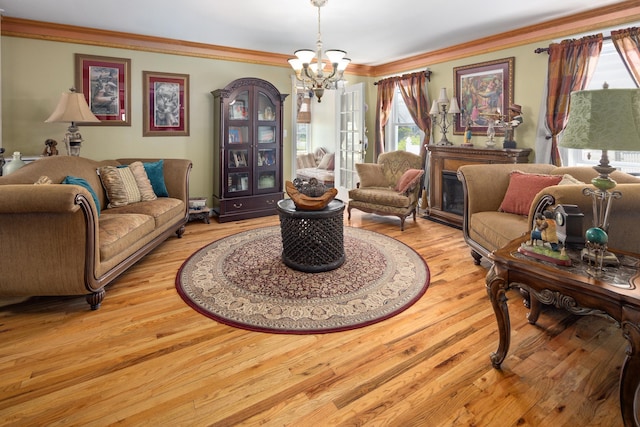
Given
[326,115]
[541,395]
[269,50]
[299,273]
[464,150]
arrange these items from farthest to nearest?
Result: [326,115] → [269,50] → [464,150] → [299,273] → [541,395]

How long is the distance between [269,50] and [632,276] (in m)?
5.19

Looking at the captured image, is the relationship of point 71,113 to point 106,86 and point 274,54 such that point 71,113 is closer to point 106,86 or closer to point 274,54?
point 106,86

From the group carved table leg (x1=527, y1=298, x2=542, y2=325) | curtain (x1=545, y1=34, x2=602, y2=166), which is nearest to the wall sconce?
curtain (x1=545, y1=34, x2=602, y2=166)

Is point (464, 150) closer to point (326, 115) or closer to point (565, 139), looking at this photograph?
point (565, 139)

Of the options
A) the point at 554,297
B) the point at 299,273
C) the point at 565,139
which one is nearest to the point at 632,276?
the point at 554,297

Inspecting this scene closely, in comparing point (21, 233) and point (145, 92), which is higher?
point (145, 92)

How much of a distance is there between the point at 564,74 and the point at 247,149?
3.96 metres

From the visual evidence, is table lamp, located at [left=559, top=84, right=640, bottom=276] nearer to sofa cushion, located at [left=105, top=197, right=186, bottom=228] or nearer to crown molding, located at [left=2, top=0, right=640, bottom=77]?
crown molding, located at [left=2, top=0, right=640, bottom=77]

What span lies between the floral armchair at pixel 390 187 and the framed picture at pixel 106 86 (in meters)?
3.20

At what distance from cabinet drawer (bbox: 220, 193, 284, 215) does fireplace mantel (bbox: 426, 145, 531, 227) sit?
7.51 feet

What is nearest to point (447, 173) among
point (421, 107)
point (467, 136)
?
point (467, 136)

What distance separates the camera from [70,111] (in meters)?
3.97

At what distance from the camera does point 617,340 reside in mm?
2266

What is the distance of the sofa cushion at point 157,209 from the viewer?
3624 millimetres
